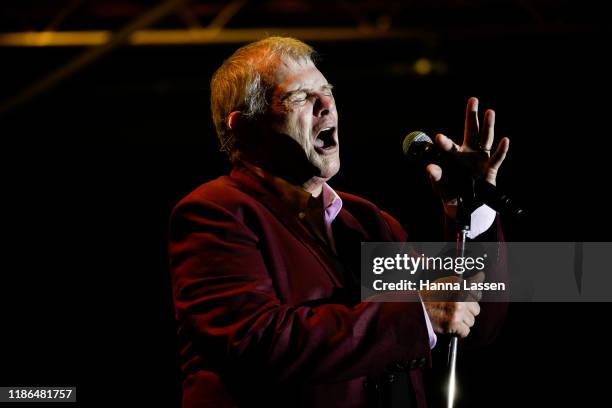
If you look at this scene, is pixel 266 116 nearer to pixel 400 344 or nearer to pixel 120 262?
pixel 400 344

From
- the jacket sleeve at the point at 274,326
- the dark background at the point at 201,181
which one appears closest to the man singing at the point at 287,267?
the jacket sleeve at the point at 274,326

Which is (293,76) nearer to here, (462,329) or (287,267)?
(287,267)

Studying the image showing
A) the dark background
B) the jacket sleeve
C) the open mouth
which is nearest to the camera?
the jacket sleeve

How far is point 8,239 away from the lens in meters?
4.22

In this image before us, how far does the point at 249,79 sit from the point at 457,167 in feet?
2.38

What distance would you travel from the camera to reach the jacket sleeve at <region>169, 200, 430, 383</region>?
1.77m

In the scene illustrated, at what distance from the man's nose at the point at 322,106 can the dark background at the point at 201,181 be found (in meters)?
1.60

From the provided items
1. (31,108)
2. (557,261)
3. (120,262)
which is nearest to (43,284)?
(120,262)

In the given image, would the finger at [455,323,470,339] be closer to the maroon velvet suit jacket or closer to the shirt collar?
the maroon velvet suit jacket

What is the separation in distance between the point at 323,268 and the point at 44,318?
2.60 meters

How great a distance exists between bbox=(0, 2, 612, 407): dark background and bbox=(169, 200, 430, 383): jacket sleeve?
6.11 ft

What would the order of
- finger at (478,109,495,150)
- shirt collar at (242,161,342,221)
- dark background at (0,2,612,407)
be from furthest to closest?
dark background at (0,2,612,407), shirt collar at (242,161,342,221), finger at (478,109,495,150)

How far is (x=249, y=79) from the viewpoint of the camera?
230 centimetres
